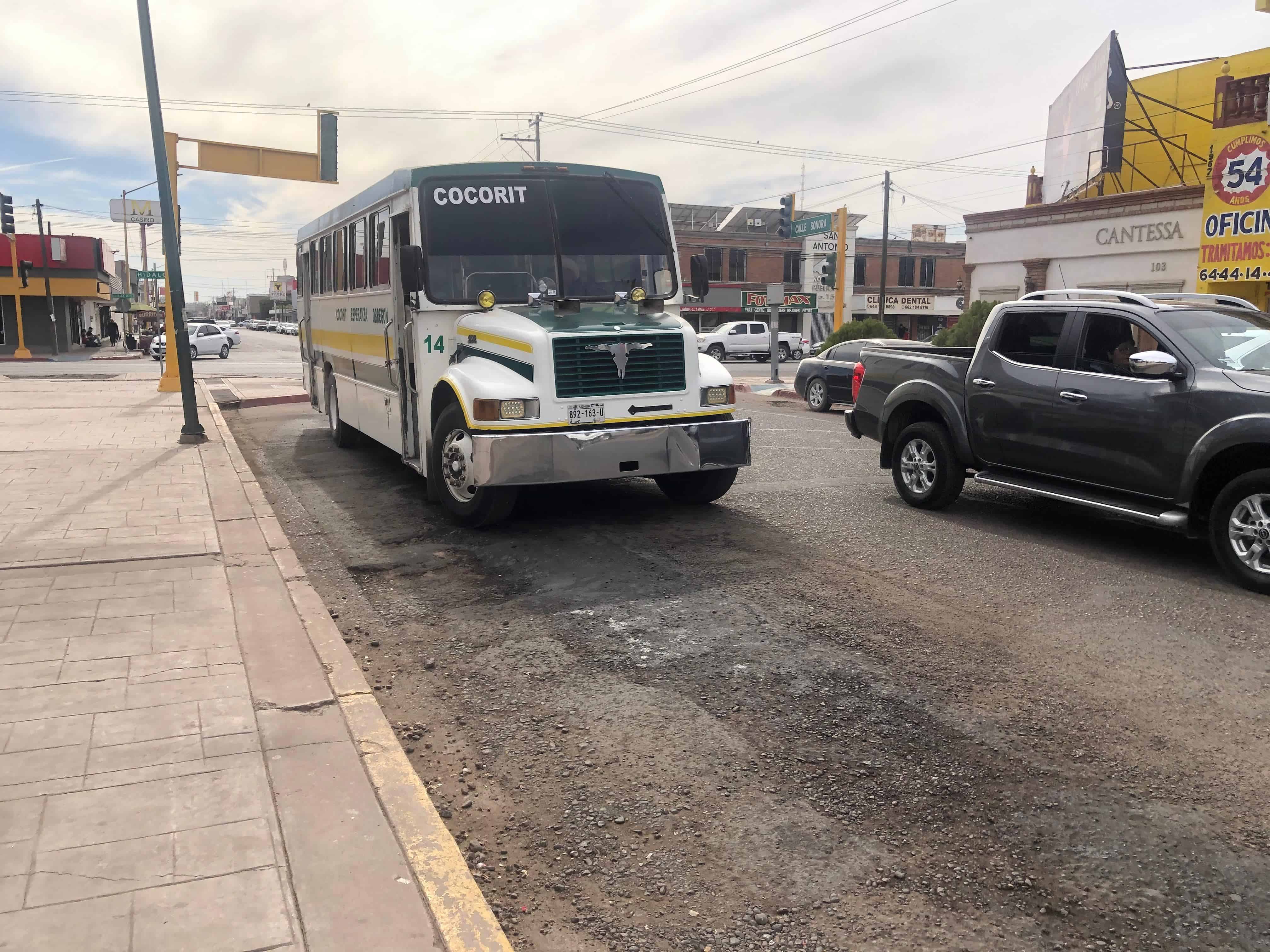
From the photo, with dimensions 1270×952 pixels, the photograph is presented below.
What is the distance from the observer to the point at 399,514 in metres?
8.98

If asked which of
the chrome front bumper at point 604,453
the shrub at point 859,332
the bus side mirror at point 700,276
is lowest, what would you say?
the chrome front bumper at point 604,453

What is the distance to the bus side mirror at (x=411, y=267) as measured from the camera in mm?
8055

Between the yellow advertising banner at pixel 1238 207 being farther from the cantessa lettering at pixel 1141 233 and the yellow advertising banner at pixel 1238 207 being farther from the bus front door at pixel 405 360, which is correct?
the bus front door at pixel 405 360

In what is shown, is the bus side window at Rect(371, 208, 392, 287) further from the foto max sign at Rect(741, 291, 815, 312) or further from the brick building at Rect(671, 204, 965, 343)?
the foto max sign at Rect(741, 291, 815, 312)

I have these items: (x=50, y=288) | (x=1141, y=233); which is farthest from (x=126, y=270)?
(x=1141, y=233)

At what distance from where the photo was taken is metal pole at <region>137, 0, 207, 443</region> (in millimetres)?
13219

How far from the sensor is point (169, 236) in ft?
45.7

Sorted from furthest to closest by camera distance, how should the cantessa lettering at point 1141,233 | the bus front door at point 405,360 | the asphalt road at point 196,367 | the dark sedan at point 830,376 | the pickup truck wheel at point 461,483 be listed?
1. the asphalt road at point 196,367
2. the cantessa lettering at point 1141,233
3. the dark sedan at point 830,376
4. the bus front door at point 405,360
5. the pickup truck wheel at point 461,483

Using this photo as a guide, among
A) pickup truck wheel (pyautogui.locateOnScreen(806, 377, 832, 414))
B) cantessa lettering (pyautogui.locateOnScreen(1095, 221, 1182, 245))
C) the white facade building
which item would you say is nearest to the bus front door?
pickup truck wheel (pyautogui.locateOnScreen(806, 377, 832, 414))

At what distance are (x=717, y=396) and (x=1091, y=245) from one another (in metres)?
21.0

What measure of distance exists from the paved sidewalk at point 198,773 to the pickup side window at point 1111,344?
5851 millimetres

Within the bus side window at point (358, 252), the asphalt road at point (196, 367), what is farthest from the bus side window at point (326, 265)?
the asphalt road at point (196, 367)

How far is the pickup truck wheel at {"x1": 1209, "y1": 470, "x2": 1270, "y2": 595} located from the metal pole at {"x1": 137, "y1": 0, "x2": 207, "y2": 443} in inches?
456

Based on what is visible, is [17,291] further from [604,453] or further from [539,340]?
[604,453]
